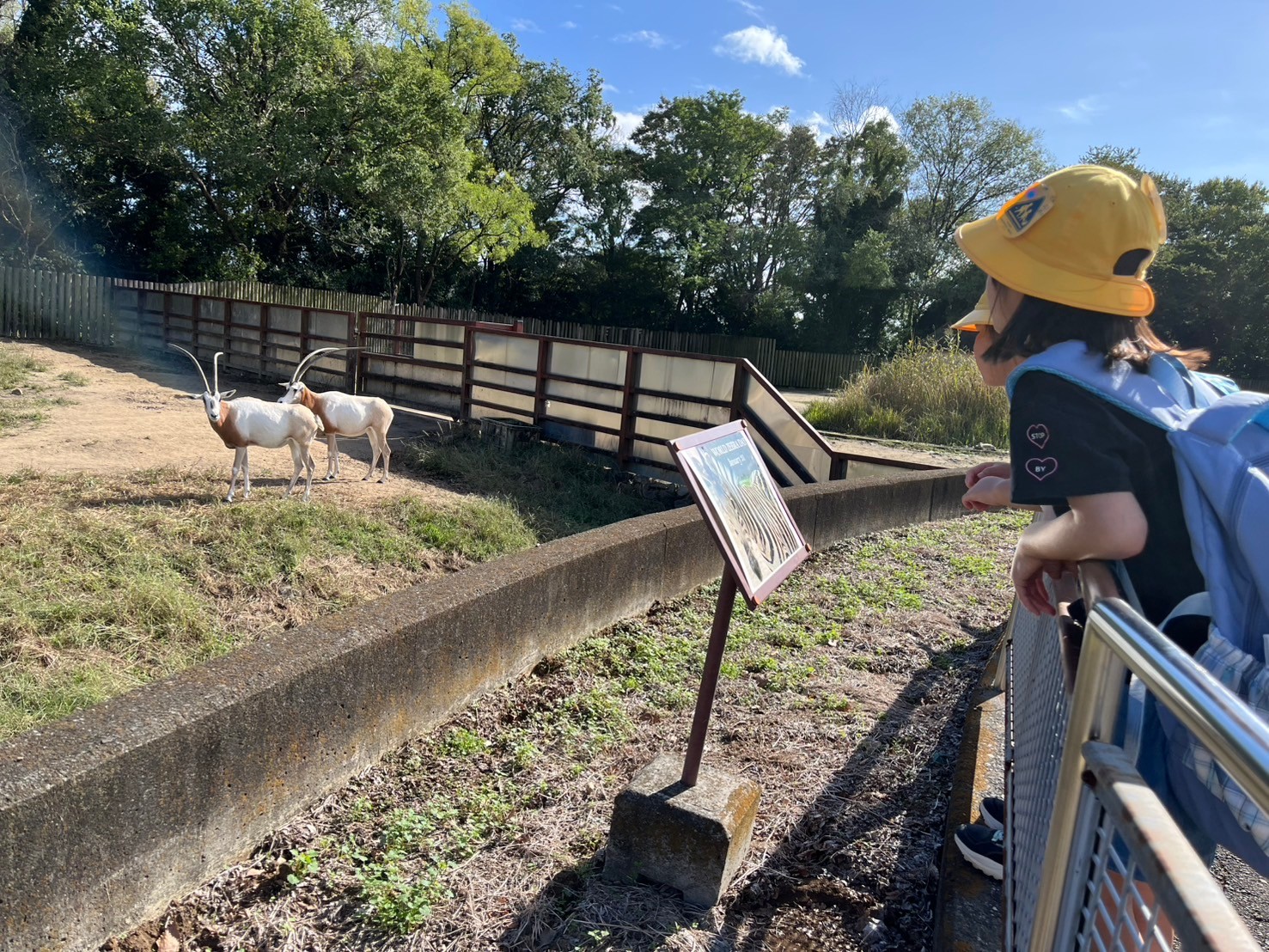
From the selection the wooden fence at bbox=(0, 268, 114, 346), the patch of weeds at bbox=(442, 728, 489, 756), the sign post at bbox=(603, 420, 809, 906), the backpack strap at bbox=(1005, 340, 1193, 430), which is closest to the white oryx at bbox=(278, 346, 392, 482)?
the patch of weeds at bbox=(442, 728, 489, 756)

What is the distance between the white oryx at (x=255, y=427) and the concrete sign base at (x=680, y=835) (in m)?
5.02

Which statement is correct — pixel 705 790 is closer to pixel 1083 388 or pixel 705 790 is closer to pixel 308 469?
pixel 1083 388

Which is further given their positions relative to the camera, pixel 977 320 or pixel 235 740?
pixel 235 740

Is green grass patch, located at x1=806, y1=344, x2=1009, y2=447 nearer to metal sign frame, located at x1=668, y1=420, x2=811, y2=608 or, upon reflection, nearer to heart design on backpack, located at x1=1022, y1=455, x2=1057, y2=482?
metal sign frame, located at x1=668, y1=420, x2=811, y2=608

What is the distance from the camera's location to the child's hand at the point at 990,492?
5.63ft

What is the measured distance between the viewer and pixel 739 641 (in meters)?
4.20

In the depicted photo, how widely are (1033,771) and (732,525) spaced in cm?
97

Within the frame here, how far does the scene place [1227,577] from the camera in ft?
3.88

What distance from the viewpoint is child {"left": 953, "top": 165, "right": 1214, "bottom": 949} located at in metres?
1.31

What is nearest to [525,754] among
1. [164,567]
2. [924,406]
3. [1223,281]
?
[164,567]

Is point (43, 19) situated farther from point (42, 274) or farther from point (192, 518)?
point (192, 518)

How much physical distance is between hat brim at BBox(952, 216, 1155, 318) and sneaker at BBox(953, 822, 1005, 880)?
1.43m

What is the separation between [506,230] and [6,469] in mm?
25173

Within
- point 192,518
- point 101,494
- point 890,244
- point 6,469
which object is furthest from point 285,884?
point 890,244
